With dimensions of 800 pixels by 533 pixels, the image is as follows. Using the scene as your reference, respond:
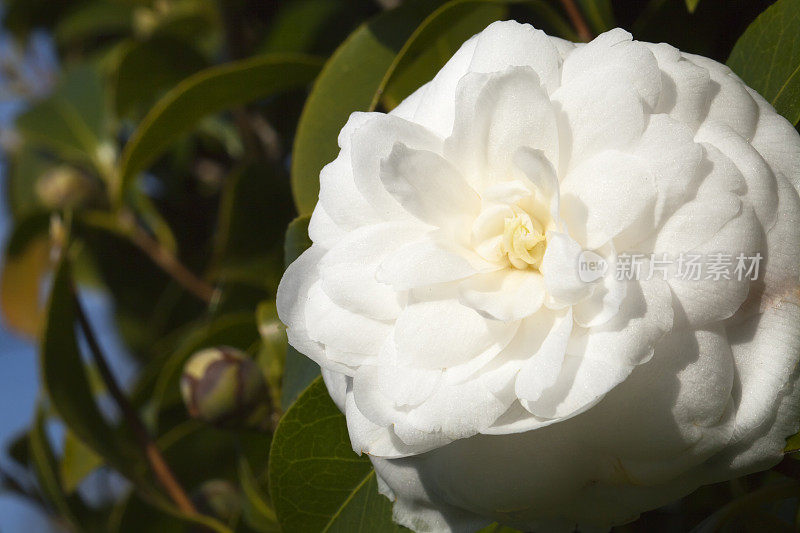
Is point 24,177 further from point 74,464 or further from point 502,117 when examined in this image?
point 502,117


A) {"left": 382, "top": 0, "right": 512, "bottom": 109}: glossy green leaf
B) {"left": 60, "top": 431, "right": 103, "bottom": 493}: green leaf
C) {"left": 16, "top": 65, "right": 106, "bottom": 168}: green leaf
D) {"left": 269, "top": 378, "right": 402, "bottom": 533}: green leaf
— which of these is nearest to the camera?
{"left": 269, "top": 378, "right": 402, "bottom": 533}: green leaf

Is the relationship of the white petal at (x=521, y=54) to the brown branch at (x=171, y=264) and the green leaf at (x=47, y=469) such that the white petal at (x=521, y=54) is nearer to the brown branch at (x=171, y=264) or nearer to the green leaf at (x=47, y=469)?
the green leaf at (x=47, y=469)

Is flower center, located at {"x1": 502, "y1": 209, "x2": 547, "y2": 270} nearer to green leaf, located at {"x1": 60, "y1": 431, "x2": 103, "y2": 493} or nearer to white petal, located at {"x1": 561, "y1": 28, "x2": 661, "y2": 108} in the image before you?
white petal, located at {"x1": 561, "y1": 28, "x2": 661, "y2": 108}

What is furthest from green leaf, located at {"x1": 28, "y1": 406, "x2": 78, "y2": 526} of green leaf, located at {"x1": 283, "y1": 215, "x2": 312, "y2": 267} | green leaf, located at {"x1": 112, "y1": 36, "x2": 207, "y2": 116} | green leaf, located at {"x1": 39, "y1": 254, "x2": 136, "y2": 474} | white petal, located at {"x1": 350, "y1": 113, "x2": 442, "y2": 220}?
white petal, located at {"x1": 350, "y1": 113, "x2": 442, "y2": 220}

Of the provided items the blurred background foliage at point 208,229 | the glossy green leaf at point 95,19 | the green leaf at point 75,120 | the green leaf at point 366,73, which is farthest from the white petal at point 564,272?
the glossy green leaf at point 95,19

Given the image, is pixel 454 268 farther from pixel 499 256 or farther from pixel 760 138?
pixel 760 138

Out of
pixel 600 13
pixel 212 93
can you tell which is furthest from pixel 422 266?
pixel 212 93
